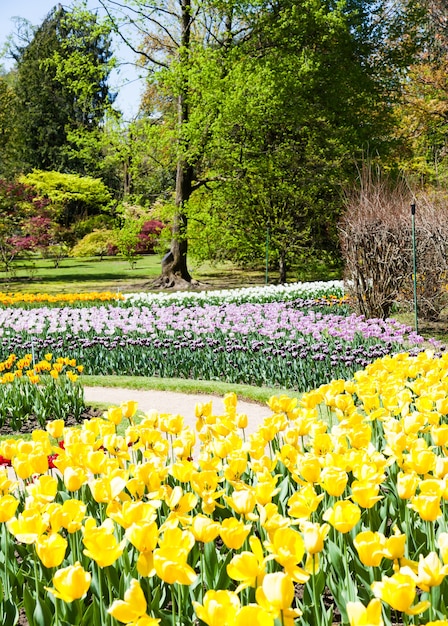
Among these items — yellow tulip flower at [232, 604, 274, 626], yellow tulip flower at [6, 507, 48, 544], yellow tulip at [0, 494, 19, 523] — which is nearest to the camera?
yellow tulip flower at [232, 604, 274, 626]

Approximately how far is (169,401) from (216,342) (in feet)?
4.41

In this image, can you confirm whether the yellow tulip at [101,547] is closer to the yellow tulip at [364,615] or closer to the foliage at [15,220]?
the yellow tulip at [364,615]

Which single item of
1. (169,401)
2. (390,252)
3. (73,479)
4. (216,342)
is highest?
(390,252)

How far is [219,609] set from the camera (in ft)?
4.39

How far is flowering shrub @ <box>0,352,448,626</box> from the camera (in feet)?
5.14

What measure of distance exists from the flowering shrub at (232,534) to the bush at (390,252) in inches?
294

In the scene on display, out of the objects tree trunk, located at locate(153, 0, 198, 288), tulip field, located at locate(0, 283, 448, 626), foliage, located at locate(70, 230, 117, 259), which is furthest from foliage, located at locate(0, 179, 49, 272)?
tulip field, located at locate(0, 283, 448, 626)

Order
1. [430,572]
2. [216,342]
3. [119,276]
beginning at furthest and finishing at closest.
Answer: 1. [119,276]
2. [216,342]
3. [430,572]

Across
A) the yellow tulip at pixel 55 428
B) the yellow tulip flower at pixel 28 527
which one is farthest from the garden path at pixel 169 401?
the yellow tulip flower at pixel 28 527

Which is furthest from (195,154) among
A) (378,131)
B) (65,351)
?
(65,351)

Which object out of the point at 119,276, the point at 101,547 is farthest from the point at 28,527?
the point at 119,276

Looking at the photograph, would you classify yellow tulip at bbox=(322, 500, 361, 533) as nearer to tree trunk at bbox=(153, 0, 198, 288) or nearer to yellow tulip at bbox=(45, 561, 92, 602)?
yellow tulip at bbox=(45, 561, 92, 602)

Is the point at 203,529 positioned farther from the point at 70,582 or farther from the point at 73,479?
the point at 73,479

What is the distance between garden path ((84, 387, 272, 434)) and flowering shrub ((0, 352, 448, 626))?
336cm
